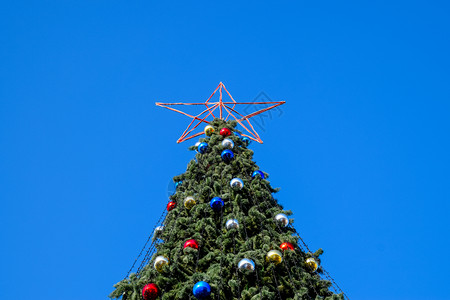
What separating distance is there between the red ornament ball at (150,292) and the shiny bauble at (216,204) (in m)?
1.97

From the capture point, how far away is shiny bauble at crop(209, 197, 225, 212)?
7.05m

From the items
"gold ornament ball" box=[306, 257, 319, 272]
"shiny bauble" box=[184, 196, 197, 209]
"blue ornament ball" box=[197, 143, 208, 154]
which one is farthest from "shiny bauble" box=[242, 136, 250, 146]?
"gold ornament ball" box=[306, 257, 319, 272]

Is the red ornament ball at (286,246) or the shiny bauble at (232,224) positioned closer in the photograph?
the red ornament ball at (286,246)

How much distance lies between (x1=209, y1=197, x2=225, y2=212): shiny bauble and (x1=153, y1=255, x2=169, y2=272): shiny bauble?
57.9 inches

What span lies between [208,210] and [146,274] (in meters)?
1.77

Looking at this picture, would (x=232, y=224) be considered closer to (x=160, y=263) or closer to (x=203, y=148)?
(x=160, y=263)

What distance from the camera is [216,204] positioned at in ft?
23.2

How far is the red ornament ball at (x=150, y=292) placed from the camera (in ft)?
18.6

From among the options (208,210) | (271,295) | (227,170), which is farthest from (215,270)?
(227,170)

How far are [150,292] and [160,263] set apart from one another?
0.52 metres

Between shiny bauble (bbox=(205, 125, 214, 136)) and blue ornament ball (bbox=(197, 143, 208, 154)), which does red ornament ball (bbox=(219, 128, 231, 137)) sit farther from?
blue ornament ball (bbox=(197, 143, 208, 154))

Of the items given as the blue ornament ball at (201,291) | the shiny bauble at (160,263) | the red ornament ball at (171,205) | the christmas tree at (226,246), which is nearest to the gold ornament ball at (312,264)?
the christmas tree at (226,246)

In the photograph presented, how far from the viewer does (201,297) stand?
537cm

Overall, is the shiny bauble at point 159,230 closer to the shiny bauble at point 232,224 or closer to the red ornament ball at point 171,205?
the red ornament ball at point 171,205
